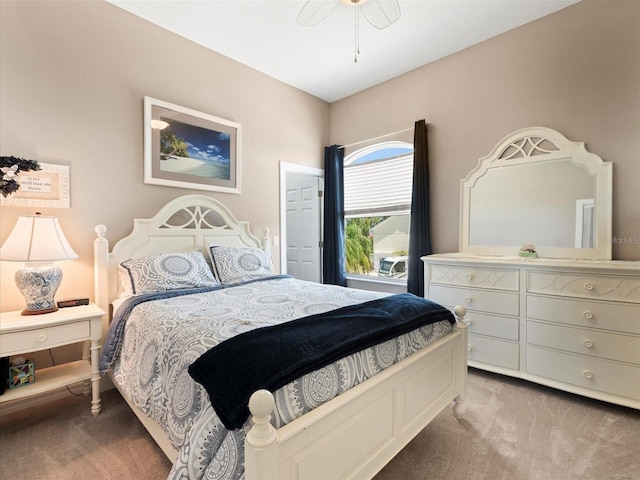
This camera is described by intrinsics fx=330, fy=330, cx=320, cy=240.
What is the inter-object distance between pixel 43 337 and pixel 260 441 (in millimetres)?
1798

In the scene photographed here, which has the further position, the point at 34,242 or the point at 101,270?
the point at 101,270

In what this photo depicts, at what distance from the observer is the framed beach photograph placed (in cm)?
286

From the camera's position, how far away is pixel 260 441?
0.96 meters

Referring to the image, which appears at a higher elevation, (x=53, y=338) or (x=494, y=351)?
(x=53, y=338)

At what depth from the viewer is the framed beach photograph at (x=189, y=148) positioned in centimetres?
286

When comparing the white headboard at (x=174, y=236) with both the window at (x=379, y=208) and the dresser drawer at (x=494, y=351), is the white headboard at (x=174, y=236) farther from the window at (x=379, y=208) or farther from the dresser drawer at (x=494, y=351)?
the dresser drawer at (x=494, y=351)

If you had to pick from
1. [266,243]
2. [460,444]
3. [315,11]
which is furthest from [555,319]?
[315,11]

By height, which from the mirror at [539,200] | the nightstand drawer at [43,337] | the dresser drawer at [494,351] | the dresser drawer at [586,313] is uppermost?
the mirror at [539,200]

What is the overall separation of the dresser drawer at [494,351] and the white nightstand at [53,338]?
281cm

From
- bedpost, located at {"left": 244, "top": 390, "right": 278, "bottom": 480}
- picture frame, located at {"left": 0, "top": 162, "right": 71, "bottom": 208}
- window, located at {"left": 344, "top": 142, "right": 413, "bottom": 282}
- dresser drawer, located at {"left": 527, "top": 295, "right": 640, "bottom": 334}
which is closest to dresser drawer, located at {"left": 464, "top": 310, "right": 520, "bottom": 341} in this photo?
dresser drawer, located at {"left": 527, "top": 295, "right": 640, "bottom": 334}

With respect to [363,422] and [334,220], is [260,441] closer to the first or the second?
[363,422]

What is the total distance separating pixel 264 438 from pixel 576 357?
239 centimetres

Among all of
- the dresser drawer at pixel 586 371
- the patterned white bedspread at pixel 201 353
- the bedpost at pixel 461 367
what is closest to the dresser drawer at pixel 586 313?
the dresser drawer at pixel 586 371

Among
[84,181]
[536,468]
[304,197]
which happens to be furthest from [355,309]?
[304,197]
